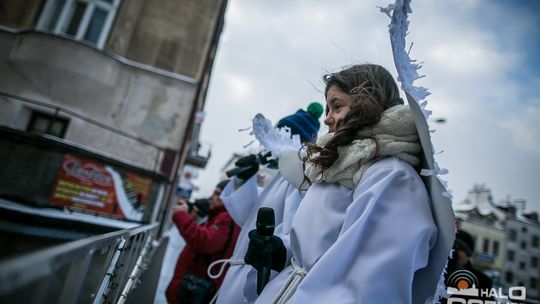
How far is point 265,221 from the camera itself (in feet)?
3.88

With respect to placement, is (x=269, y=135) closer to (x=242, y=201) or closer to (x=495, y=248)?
(x=242, y=201)

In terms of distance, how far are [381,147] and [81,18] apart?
11.1 meters

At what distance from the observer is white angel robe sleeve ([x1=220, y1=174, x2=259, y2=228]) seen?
2.13 meters

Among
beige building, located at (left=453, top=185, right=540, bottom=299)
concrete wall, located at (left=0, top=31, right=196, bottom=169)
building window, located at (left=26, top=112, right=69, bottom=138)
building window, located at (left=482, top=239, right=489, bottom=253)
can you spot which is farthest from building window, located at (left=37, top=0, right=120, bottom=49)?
building window, located at (left=482, top=239, right=489, bottom=253)

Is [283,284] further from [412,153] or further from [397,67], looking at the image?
[397,67]

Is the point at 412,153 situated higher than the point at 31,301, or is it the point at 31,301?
the point at 412,153

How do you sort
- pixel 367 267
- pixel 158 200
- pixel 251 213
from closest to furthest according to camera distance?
pixel 367 267
pixel 251 213
pixel 158 200

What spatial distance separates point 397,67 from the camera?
938 mm

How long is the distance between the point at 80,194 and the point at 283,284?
6.43 meters

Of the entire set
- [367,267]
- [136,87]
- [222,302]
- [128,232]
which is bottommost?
[222,302]

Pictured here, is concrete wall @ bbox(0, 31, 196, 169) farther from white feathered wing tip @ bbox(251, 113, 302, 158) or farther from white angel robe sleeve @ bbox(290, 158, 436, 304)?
white angel robe sleeve @ bbox(290, 158, 436, 304)

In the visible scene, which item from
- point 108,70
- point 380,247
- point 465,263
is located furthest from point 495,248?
point 380,247

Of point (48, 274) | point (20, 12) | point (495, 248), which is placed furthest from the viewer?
point (495, 248)

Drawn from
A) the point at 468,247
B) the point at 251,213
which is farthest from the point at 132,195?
the point at 468,247
